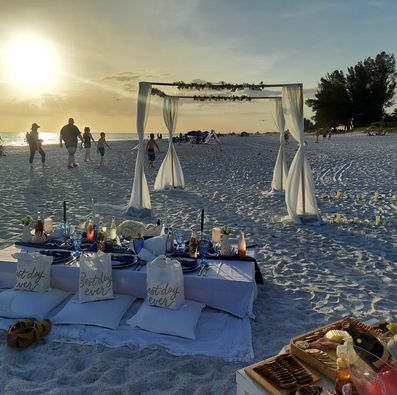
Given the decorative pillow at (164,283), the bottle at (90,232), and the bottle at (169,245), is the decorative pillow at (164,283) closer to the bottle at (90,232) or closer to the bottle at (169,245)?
the bottle at (169,245)

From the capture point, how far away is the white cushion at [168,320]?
Result: 396cm

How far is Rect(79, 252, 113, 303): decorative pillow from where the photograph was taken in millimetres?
4297

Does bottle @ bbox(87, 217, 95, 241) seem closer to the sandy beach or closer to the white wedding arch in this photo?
the sandy beach

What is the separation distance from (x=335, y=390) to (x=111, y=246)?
11.2ft

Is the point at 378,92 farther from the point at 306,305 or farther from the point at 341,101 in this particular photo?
the point at 306,305

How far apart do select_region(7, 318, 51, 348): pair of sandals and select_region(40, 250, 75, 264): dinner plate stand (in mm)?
837

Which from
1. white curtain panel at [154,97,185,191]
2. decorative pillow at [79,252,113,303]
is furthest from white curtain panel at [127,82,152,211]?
decorative pillow at [79,252,113,303]

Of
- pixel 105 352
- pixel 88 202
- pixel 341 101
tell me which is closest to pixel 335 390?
pixel 105 352

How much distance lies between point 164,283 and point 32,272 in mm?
1559

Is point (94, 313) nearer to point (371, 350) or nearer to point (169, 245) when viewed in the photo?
point (169, 245)

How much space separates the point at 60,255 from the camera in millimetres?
4773

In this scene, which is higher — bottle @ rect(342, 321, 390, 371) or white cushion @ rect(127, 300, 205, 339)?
bottle @ rect(342, 321, 390, 371)

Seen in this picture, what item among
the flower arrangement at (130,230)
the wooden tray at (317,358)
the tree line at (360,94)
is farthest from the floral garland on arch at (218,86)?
the tree line at (360,94)

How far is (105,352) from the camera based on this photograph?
12.3 ft
